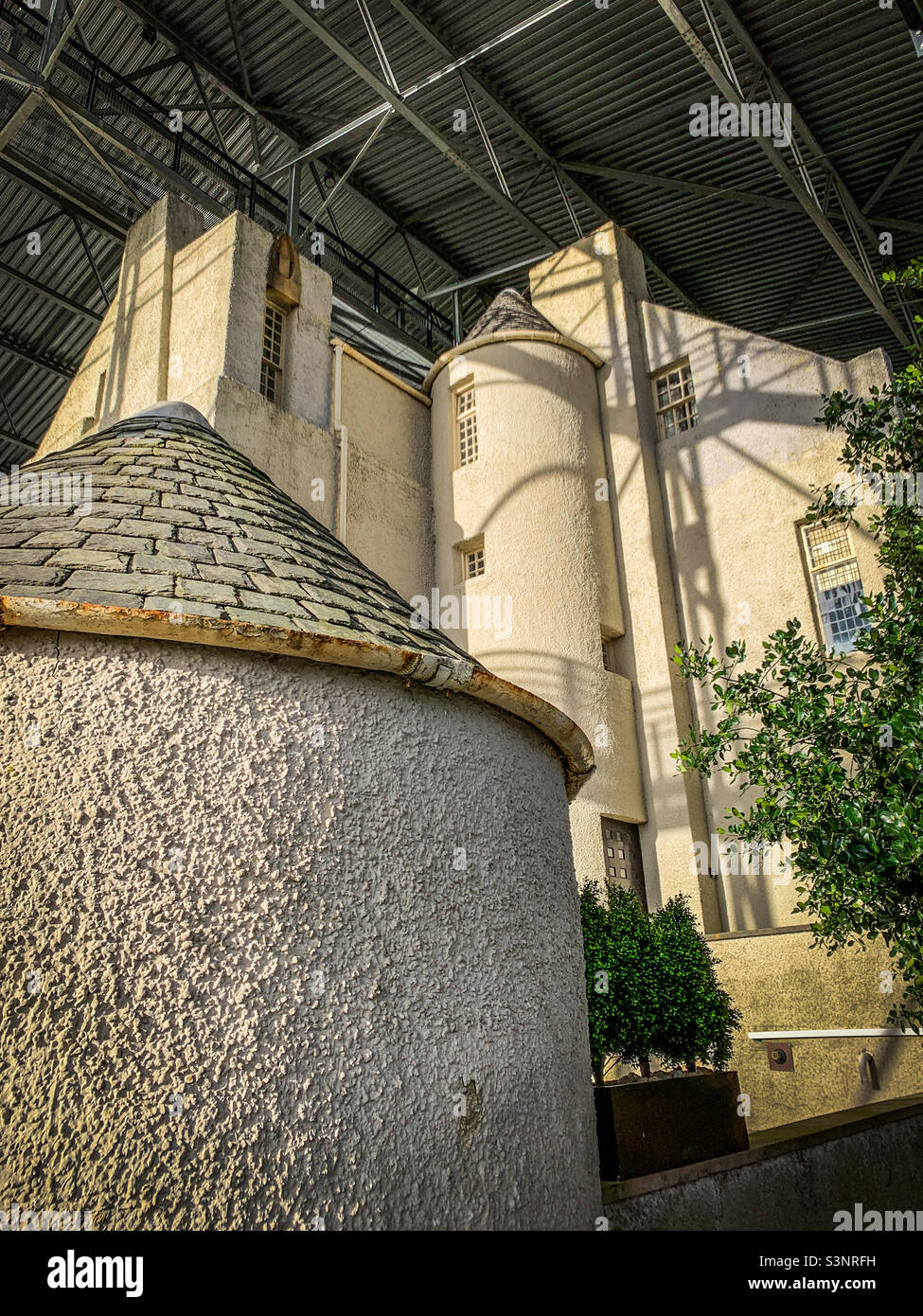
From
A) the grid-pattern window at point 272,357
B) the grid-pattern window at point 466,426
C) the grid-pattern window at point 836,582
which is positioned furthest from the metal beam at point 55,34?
the grid-pattern window at point 836,582

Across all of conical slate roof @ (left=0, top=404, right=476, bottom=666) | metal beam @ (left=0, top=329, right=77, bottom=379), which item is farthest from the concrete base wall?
metal beam @ (left=0, top=329, right=77, bottom=379)

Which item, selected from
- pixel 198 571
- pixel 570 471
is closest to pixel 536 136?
pixel 570 471

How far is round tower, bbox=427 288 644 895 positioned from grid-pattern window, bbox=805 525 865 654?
2895 mm

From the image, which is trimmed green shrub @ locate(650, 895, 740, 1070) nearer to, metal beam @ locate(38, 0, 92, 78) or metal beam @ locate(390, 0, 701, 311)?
metal beam @ locate(38, 0, 92, 78)

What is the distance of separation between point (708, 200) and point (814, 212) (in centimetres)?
385

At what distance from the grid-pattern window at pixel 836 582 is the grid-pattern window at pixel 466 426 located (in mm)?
5566

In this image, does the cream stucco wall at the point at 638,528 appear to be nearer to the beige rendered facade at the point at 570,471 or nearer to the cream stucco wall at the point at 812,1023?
the beige rendered facade at the point at 570,471

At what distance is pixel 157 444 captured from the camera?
5.11 m

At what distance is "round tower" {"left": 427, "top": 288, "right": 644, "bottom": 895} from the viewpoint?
1325 centimetres

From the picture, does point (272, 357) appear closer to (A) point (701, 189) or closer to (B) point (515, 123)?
(B) point (515, 123)

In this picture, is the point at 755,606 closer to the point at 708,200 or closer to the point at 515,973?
the point at 708,200

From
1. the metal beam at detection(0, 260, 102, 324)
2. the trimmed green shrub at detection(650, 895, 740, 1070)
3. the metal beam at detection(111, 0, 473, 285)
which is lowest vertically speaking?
the trimmed green shrub at detection(650, 895, 740, 1070)

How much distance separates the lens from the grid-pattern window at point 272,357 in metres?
13.6
